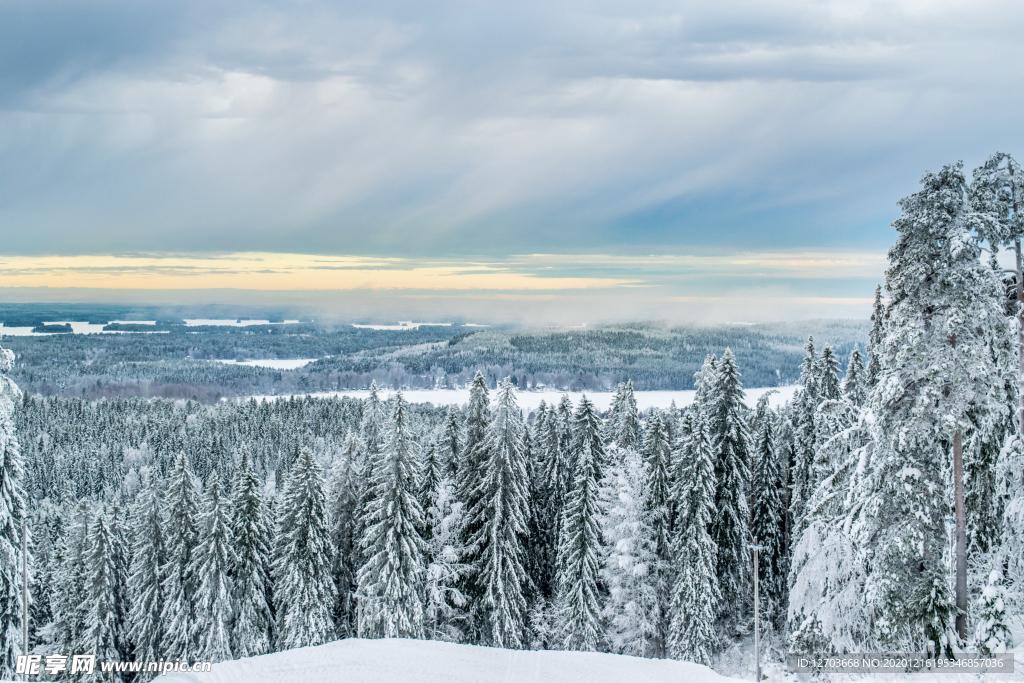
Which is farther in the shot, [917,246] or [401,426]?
[401,426]

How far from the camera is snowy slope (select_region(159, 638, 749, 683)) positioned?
17.7 m

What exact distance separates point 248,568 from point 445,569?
10.8m

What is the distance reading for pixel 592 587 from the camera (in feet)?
99.8

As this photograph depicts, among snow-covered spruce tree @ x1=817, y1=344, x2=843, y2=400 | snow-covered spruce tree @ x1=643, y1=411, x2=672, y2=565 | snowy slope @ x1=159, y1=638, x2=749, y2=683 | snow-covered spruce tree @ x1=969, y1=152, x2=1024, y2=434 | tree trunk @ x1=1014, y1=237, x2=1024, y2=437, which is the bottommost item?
snowy slope @ x1=159, y1=638, x2=749, y2=683

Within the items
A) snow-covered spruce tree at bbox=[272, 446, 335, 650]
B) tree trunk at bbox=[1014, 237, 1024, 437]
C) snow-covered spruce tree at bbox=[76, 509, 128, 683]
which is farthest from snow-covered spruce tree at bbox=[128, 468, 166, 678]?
tree trunk at bbox=[1014, 237, 1024, 437]

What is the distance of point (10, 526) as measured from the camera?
19484 millimetres

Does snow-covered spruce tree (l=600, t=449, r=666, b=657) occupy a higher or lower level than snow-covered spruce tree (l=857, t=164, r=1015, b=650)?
lower

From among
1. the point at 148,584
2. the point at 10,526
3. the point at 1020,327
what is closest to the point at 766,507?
the point at 1020,327

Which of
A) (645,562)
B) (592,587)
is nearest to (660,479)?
(645,562)

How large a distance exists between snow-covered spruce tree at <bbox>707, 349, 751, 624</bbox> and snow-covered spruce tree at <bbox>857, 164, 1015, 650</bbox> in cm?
1454

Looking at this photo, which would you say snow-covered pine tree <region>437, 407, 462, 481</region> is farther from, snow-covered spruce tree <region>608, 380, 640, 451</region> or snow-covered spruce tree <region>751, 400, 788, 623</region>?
snow-covered spruce tree <region>751, 400, 788, 623</region>

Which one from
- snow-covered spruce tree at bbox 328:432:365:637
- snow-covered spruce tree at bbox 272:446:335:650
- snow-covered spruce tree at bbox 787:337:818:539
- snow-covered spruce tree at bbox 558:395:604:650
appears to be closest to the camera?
snow-covered spruce tree at bbox 558:395:604:650

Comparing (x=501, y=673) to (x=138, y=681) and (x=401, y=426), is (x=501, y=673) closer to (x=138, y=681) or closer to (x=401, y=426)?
(x=401, y=426)

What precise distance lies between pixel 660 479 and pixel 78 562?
108 feet
